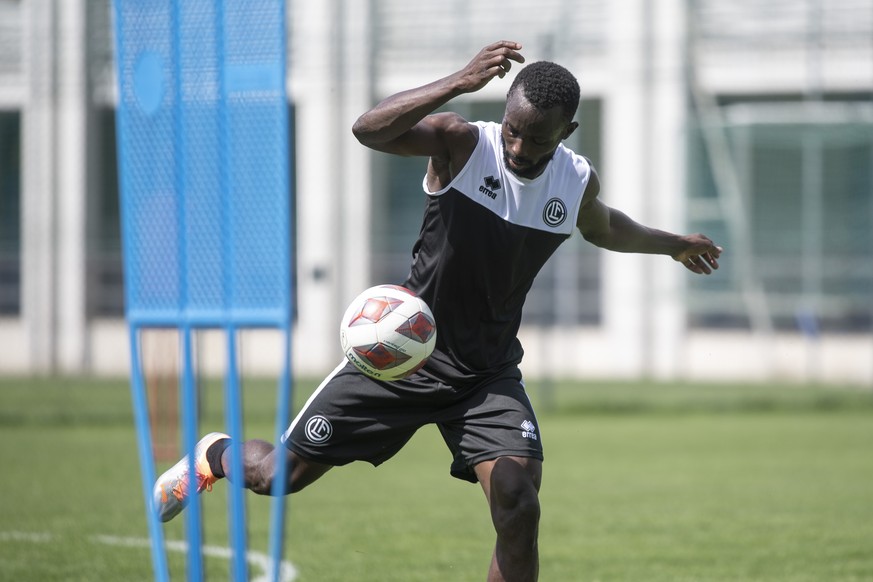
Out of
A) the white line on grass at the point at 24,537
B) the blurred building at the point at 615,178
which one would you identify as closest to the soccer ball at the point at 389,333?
the white line on grass at the point at 24,537

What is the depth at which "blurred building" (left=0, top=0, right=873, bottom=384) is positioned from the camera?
54.2 ft

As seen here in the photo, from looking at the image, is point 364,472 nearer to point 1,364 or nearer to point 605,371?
point 1,364

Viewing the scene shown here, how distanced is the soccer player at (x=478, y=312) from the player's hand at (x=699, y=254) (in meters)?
0.47

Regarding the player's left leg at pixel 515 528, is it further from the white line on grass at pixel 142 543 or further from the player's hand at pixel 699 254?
the white line on grass at pixel 142 543

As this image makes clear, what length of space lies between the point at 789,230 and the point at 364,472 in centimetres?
999

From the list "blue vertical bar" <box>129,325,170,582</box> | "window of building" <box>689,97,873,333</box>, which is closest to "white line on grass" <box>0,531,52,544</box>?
"blue vertical bar" <box>129,325,170,582</box>

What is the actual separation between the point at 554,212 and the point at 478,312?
0.55 metres

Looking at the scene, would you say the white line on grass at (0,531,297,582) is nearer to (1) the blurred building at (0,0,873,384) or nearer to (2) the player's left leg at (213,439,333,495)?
(2) the player's left leg at (213,439,333,495)

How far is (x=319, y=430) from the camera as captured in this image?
5531mm

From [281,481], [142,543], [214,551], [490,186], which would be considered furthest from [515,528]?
[142,543]

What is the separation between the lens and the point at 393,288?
205 inches

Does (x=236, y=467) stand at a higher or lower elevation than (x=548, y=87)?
lower

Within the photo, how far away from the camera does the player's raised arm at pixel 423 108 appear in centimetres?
457

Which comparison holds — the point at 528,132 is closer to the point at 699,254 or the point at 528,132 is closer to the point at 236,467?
the point at 699,254
